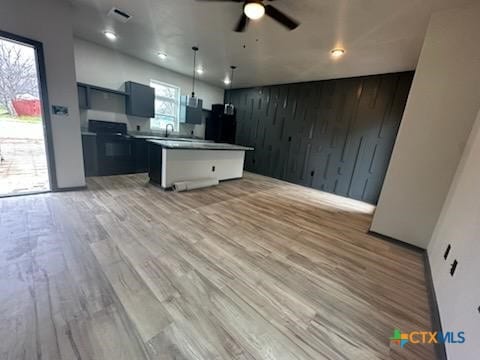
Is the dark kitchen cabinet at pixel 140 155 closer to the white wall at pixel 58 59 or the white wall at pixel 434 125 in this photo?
the white wall at pixel 58 59

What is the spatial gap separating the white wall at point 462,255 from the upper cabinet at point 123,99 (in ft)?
18.7

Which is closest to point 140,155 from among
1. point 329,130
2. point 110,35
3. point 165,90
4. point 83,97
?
point 83,97

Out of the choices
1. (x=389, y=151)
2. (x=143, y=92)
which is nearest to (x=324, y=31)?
(x=389, y=151)

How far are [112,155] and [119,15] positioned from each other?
263 centimetres

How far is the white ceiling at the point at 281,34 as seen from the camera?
2318 mm

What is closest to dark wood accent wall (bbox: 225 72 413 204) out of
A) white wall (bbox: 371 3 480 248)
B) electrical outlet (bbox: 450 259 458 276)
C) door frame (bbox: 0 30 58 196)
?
white wall (bbox: 371 3 480 248)

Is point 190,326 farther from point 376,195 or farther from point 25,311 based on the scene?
point 376,195

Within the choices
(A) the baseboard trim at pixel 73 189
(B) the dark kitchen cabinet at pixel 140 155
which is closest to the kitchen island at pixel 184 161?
(B) the dark kitchen cabinet at pixel 140 155

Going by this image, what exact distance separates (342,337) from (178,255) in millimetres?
1429

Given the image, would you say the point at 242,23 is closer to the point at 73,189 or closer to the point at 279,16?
the point at 279,16

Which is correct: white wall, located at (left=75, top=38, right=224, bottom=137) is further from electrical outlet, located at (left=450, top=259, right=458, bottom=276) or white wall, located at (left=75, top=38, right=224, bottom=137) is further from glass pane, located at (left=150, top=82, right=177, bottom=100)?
electrical outlet, located at (left=450, top=259, right=458, bottom=276)

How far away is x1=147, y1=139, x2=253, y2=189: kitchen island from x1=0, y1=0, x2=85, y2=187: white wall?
1.18 meters

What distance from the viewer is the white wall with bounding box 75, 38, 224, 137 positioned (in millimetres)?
4094

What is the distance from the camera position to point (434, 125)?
7.47 ft
